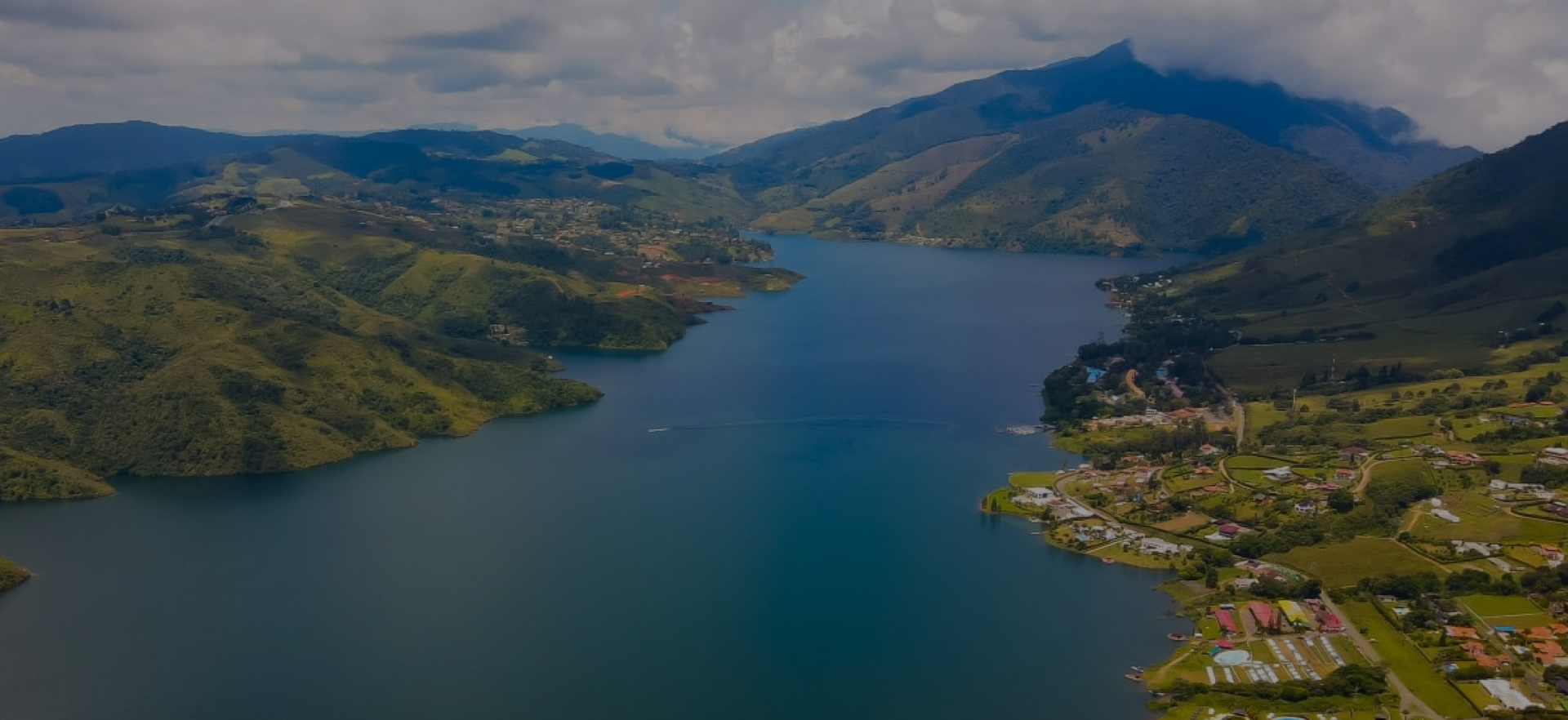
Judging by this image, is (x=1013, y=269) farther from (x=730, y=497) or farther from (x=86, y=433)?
(x=86, y=433)

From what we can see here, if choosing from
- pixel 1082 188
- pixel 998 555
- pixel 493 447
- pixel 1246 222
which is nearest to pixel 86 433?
pixel 493 447

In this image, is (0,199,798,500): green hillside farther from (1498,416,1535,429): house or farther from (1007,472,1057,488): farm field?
(1498,416,1535,429): house

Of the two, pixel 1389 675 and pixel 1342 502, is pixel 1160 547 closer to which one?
pixel 1342 502

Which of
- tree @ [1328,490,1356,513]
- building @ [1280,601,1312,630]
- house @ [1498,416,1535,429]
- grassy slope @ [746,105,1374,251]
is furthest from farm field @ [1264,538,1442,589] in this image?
grassy slope @ [746,105,1374,251]

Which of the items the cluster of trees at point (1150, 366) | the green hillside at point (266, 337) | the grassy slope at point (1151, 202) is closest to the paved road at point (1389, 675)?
the cluster of trees at point (1150, 366)

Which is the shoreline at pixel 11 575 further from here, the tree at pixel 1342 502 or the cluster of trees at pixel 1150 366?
the tree at pixel 1342 502
